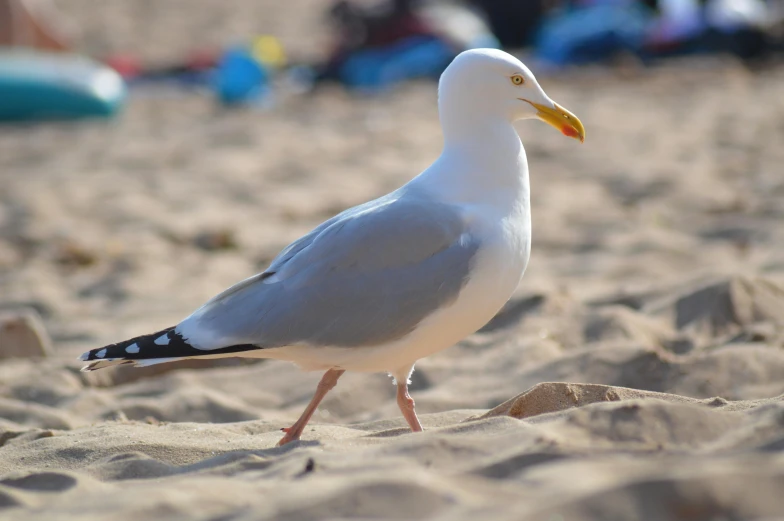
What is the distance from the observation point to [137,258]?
257 inches

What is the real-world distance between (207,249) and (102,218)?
1.10 metres

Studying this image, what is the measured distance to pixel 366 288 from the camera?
3121 mm

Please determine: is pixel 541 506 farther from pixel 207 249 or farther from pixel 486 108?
pixel 207 249

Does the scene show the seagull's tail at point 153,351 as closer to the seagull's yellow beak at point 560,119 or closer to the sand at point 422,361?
the sand at point 422,361

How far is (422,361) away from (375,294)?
152cm

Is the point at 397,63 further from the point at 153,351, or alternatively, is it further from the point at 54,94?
the point at 153,351

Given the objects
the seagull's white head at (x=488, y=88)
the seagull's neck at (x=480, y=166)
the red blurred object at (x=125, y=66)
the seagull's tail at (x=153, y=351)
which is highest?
the red blurred object at (x=125, y=66)

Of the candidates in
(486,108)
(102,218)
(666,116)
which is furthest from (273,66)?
(486,108)

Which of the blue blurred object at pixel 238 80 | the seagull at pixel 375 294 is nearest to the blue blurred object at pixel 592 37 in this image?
the blue blurred object at pixel 238 80

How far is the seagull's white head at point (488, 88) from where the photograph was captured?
345 cm

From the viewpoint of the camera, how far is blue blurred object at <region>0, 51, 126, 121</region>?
1156cm

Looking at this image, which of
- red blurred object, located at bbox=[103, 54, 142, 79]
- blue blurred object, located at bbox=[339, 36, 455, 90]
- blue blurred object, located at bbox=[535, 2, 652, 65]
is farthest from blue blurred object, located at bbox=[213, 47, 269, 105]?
blue blurred object, located at bbox=[535, 2, 652, 65]

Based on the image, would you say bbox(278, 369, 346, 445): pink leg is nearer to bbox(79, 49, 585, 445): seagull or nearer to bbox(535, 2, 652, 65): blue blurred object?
bbox(79, 49, 585, 445): seagull

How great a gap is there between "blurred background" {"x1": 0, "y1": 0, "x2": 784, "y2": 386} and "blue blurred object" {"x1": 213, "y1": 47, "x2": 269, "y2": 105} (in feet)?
0.11
